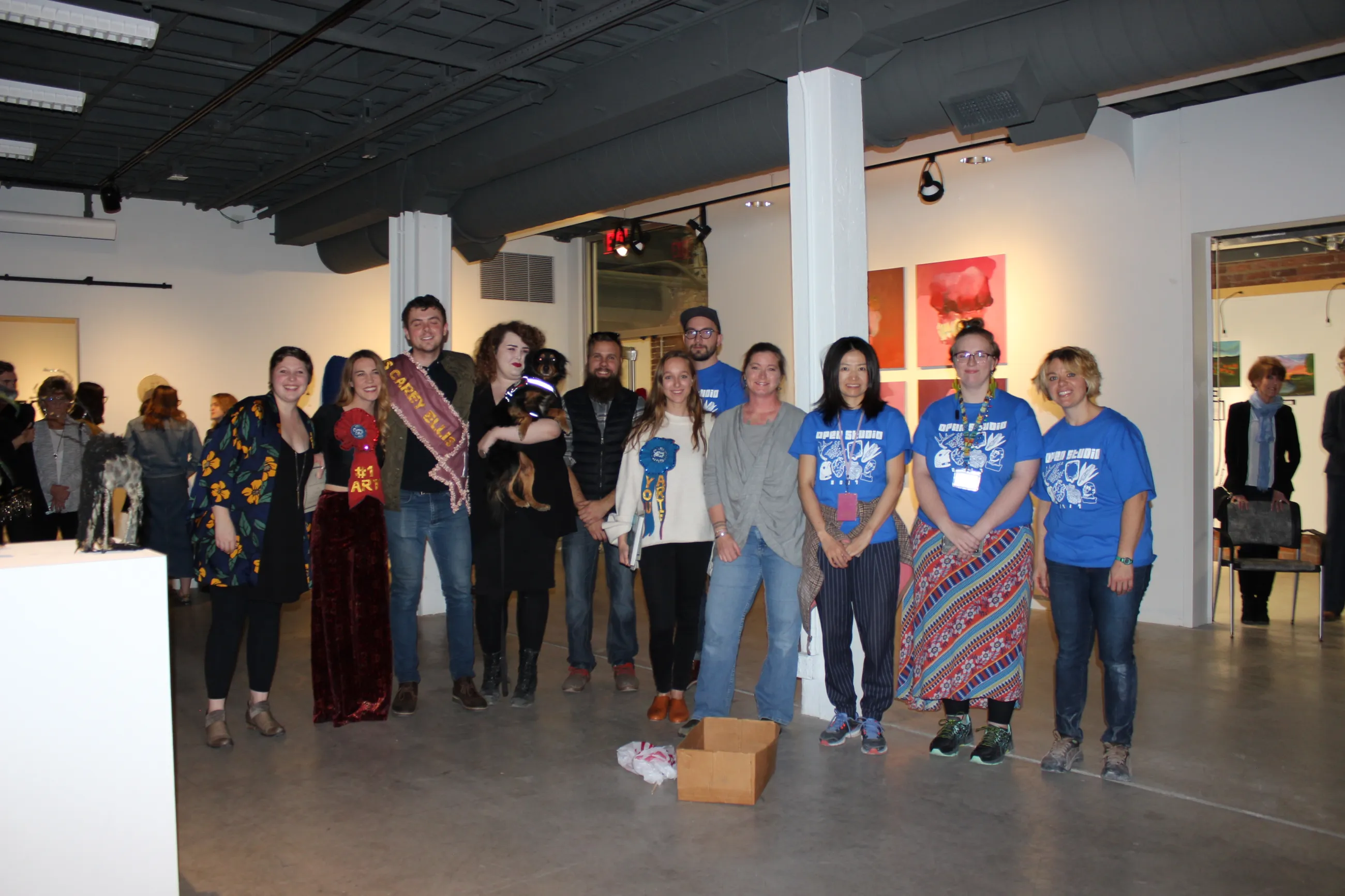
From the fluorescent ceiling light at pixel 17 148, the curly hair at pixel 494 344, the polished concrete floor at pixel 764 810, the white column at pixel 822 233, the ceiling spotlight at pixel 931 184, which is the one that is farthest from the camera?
the ceiling spotlight at pixel 931 184

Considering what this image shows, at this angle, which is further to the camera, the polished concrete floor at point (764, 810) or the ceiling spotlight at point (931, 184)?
the ceiling spotlight at point (931, 184)

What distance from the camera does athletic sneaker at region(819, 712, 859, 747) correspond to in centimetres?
384

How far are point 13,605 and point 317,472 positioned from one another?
71.3 inches

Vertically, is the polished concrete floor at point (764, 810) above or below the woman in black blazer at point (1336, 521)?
below

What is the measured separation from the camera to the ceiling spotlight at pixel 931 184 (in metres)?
6.98

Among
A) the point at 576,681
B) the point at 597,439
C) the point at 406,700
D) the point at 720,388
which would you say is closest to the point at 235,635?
the point at 406,700

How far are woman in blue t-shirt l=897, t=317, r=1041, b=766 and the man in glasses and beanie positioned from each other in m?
1.12

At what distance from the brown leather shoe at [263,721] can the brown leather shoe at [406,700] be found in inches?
18.1

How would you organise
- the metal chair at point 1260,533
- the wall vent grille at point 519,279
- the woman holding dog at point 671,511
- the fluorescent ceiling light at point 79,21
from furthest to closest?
the wall vent grille at point 519,279 < the metal chair at point 1260,533 < the fluorescent ceiling light at point 79,21 < the woman holding dog at point 671,511

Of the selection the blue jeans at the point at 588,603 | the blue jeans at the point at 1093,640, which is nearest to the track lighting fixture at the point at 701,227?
the blue jeans at the point at 588,603

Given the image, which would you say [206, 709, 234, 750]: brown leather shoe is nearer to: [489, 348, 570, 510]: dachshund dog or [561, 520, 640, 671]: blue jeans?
[489, 348, 570, 510]: dachshund dog

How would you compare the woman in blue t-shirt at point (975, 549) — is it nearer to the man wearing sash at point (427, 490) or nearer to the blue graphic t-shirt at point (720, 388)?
the blue graphic t-shirt at point (720, 388)

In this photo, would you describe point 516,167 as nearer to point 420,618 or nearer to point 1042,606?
point 420,618

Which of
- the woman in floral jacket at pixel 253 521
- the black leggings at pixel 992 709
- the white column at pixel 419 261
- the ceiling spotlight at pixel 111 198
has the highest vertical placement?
the ceiling spotlight at pixel 111 198
